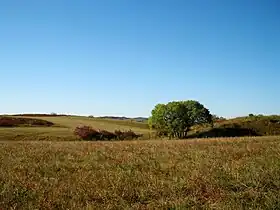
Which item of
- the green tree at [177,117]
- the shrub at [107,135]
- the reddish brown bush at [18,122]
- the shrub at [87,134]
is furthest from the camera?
the reddish brown bush at [18,122]

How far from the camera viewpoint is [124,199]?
819 cm

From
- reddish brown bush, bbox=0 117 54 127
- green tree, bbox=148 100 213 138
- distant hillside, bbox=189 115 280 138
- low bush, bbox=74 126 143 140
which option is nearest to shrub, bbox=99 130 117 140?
low bush, bbox=74 126 143 140

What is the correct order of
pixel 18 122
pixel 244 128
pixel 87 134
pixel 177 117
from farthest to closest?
pixel 18 122 < pixel 244 128 < pixel 177 117 < pixel 87 134

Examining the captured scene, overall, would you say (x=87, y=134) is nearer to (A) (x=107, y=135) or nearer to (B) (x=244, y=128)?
(A) (x=107, y=135)

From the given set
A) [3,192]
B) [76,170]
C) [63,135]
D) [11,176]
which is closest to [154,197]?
[3,192]

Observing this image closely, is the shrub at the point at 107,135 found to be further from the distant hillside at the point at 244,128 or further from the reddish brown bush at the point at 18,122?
the reddish brown bush at the point at 18,122

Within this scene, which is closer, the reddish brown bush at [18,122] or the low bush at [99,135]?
the low bush at [99,135]

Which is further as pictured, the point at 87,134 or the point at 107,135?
the point at 107,135

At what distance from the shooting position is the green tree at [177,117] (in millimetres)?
61094

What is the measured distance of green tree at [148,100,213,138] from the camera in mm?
61094

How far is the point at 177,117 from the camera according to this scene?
60781 mm

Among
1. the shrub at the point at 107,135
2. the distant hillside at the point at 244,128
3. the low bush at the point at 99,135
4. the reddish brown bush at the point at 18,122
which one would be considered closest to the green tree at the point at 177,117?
the distant hillside at the point at 244,128

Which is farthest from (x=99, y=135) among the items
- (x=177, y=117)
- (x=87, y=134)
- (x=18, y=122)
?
(x=18, y=122)

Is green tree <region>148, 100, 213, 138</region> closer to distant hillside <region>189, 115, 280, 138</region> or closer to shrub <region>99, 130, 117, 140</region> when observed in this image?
distant hillside <region>189, 115, 280, 138</region>
